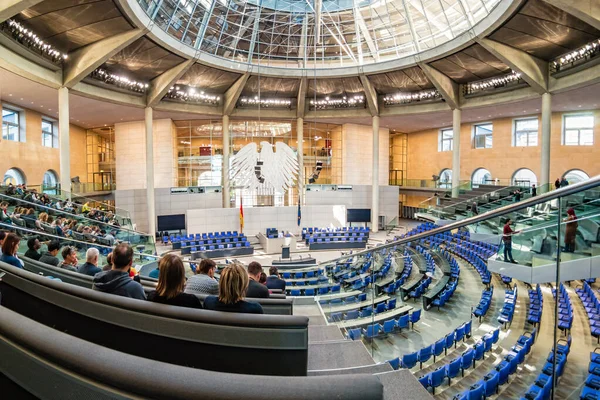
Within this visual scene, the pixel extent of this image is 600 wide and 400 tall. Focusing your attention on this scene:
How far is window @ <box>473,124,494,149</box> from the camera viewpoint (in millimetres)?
27578

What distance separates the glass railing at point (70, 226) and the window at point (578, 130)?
90.9 ft

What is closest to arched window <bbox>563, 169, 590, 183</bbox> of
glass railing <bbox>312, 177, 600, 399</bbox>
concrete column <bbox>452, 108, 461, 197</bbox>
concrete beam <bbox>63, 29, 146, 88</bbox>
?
concrete column <bbox>452, 108, 461, 197</bbox>

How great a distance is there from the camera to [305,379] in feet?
2.81

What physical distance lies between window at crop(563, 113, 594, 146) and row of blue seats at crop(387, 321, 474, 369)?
2181cm

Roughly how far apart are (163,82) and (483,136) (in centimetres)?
2596

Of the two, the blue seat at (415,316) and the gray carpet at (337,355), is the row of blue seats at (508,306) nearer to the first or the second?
the blue seat at (415,316)

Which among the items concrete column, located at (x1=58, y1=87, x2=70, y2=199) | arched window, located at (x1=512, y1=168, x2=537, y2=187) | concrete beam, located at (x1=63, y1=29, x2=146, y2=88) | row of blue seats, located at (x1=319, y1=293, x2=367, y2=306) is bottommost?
row of blue seats, located at (x1=319, y1=293, x2=367, y2=306)

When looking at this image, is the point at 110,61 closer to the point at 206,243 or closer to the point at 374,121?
the point at 206,243

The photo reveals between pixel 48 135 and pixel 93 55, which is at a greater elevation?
pixel 93 55

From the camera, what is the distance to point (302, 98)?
25.2m

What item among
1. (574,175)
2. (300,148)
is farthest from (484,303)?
(574,175)

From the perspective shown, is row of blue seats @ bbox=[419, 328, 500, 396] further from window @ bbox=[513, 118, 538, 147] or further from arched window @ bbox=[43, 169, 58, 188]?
arched window @ bbox=[43, 169, 58, 188]

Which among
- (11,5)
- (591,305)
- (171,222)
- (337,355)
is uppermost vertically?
(11,5)

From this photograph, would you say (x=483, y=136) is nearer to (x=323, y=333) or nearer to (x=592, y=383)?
(x=592, y=383)
